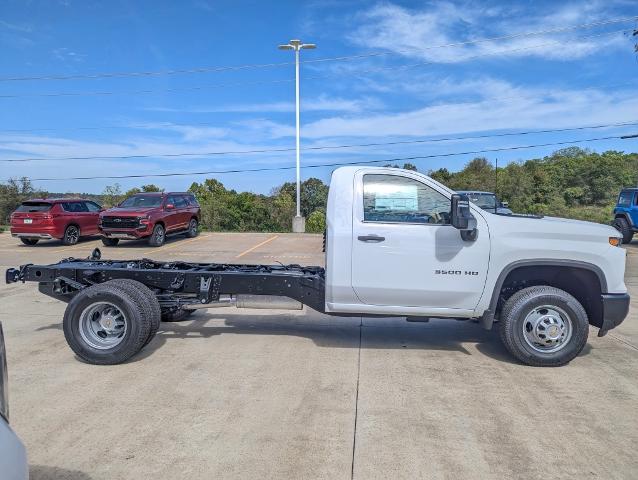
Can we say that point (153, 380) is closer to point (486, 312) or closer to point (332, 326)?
point (332, 326)

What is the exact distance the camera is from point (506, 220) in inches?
205

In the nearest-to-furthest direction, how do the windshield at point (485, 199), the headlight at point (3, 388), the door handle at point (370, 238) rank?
the headlight at point (3, 388)
the door handle at point (370, 238)
the windshield at point (485, 199)

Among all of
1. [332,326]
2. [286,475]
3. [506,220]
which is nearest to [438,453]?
[286,475]

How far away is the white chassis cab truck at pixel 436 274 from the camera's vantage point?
512 cm

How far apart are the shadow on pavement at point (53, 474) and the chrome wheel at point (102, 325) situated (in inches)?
80.2

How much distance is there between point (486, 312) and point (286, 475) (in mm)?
2879

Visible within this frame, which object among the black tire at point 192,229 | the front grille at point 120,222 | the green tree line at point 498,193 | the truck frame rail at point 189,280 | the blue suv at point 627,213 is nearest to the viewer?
the truck frame rail at point 189,280

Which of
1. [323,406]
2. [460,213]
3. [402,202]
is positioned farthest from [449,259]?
[323,406]

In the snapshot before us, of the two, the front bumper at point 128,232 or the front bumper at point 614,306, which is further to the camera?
the front bumper at point 128,232

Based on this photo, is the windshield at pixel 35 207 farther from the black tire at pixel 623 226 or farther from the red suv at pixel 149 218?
the black tire at pixel 623 226

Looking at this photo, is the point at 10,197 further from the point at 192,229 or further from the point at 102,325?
the point at 102,325

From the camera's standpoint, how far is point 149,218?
16766 millimetres

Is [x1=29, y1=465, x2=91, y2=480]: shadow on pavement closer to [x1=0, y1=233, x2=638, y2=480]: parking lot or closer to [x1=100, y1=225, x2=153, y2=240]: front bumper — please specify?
[x1=0, y1=233, x2=638, y2=480]: parking lot

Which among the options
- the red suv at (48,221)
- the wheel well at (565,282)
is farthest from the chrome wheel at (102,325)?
the red suv at (48,221)
